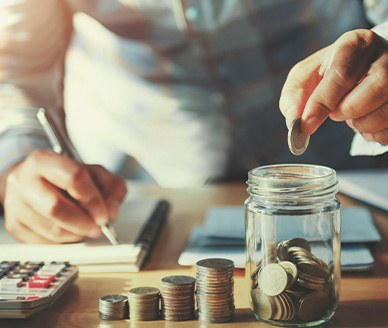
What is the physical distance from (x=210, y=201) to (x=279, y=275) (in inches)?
23.6

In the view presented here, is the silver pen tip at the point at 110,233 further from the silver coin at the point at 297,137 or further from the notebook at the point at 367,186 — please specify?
the notebook at the point at 367,186

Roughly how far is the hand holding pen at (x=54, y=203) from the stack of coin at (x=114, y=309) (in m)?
0.24

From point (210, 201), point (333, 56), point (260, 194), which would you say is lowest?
point (210, 201)

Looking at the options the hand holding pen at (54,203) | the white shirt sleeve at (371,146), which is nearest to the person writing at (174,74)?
the hand holding pen at (54,203)

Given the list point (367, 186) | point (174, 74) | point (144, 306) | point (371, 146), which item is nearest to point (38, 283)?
point (144, 306)

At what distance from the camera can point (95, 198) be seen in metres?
1.01

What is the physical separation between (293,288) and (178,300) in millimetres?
114

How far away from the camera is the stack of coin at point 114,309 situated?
755 millimetres

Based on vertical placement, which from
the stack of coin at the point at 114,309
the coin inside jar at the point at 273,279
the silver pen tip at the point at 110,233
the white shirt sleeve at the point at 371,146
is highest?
the white shirt sleeve at the point at 371,146

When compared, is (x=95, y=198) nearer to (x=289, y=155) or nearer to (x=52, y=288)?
(x=52, y=288)

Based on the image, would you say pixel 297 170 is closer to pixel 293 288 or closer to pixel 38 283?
pixel 293 288

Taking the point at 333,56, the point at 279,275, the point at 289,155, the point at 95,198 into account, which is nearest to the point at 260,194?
the point at 279,275

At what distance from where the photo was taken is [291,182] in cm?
74

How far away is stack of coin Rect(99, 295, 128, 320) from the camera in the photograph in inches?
29.7
